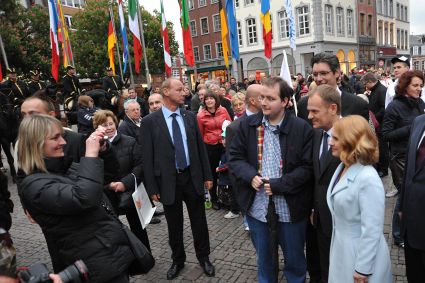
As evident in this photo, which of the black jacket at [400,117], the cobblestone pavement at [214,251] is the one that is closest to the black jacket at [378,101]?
the cobblestone pavement at [214,251]

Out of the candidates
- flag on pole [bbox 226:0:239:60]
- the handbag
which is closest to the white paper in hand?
the handbag

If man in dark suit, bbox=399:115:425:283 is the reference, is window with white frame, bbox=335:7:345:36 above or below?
above

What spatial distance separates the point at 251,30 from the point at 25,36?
2146cm

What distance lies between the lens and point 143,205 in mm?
3727

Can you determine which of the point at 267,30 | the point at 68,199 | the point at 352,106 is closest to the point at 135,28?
the point at 267,30

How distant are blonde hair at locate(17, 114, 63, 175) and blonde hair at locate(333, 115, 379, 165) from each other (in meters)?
1.87

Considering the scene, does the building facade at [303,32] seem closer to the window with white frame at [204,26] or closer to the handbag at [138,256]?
the window with white frame at [204,26]

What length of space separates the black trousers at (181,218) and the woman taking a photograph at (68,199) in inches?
56.9

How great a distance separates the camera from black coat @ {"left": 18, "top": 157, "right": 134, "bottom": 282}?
2062 mm

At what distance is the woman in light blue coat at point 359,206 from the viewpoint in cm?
215

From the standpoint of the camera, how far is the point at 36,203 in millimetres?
2080

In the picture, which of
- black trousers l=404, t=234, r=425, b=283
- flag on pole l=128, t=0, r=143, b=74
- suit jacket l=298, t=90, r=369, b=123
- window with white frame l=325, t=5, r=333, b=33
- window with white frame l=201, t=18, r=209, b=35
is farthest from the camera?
window with white frame l=201, t=18, r=209, b=35

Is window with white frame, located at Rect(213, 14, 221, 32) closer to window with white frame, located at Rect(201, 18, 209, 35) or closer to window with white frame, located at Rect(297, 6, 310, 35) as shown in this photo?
window with white frame, located at Rect(201, 18, 209, 35)

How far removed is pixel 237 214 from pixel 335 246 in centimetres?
326
